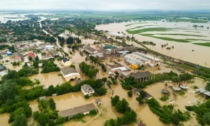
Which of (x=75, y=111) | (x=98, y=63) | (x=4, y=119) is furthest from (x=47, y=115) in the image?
(x=98, y=63)

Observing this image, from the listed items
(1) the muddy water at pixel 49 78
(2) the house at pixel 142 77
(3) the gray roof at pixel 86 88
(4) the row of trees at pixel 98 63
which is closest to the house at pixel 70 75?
(1) the muddy water at pixel 49 78

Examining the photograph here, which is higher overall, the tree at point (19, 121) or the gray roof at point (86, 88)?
the tree at point (19, 121)

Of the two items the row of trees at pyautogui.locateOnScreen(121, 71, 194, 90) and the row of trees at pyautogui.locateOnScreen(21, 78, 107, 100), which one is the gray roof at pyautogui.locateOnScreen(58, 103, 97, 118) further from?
the row of trees at pyautogui.locateOnScreen(121, 71, 194, 90)

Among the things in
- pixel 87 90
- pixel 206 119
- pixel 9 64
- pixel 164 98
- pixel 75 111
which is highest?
pixel 206 119

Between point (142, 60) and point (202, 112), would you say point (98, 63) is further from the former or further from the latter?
point (202, 112)

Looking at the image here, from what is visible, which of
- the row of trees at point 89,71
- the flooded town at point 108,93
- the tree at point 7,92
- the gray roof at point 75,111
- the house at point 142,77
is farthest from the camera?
the row of trees at point 89,71

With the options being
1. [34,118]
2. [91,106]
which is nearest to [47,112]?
[34,118]

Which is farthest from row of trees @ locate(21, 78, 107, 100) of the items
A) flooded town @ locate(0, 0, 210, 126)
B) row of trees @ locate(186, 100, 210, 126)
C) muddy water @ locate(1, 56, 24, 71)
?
muddy water @ locate(1, 56, 24, 71)

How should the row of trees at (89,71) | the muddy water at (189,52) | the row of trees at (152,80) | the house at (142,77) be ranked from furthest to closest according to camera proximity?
the muddy water at (189,52) → the row of trees at (89,71) → the house at (142,77) → the row of trees at (152,80)

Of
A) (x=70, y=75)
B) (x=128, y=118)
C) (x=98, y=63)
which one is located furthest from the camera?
(x=98, y=63)

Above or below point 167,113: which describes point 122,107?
above

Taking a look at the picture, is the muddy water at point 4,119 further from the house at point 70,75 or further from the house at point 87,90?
the house at point 70,75
